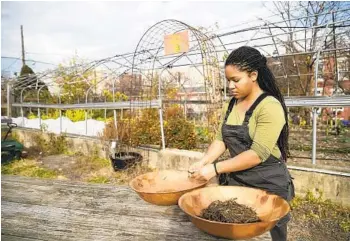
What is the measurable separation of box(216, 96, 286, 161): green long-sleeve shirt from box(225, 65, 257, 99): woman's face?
114 mm

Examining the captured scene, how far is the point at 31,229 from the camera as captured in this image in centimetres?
138

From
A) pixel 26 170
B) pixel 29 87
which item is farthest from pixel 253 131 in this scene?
pixel 29 87

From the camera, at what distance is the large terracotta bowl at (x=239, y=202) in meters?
1.04

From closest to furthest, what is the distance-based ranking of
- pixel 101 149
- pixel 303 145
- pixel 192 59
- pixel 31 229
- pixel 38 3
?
1. pixel 31 229
2. pixel 38 3
3. pixel 303 145
4. pixel 101 149
5. pixel 192 59

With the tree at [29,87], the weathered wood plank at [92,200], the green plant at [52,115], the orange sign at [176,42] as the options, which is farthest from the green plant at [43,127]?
the weathered wood plank at [92,200]

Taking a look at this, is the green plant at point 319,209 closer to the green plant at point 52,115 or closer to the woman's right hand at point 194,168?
the woman's right hand at point 194,168

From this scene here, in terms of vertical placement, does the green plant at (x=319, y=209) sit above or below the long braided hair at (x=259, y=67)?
below

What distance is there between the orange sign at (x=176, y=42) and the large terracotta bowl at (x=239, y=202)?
177 inches

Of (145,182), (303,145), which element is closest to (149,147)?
(303,145)

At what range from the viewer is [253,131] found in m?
1.66

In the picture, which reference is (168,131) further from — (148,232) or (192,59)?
(148,232)

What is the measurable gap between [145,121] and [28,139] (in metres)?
4.87

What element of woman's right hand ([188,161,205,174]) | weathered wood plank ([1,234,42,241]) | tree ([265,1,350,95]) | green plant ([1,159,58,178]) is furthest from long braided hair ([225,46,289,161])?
tree ([265,1,350,95])

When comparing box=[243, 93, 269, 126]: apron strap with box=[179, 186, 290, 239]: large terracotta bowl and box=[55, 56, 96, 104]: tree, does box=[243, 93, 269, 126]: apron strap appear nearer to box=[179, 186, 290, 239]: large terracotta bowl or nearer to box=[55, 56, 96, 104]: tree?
box=[179, 186, 290, 239]: large terracotta bowl
